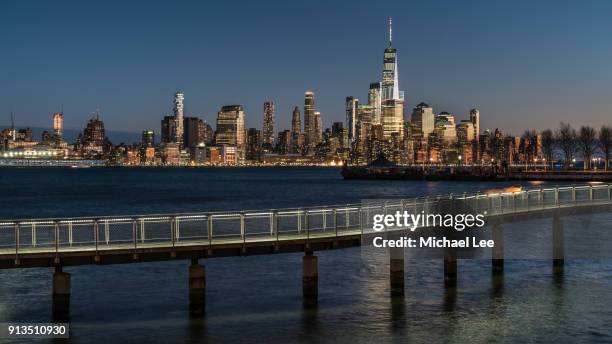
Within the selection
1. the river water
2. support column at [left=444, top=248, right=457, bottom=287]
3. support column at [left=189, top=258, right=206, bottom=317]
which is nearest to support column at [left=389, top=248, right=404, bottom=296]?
the river water

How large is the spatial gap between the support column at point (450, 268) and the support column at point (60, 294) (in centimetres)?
1931

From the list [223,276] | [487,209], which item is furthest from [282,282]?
[487,209]

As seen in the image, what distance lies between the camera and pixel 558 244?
4591 centimetres

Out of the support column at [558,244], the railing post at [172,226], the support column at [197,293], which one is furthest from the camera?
the support column at [558,244]

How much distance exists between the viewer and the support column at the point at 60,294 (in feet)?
102

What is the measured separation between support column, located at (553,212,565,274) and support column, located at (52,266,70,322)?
2731 centimetres

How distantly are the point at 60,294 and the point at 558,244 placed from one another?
2922 centimetres

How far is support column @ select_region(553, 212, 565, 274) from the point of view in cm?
4469

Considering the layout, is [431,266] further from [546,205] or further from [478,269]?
[546,205]

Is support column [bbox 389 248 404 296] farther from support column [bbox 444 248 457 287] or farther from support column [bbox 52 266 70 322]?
support column [bbox 52 266 70 322]

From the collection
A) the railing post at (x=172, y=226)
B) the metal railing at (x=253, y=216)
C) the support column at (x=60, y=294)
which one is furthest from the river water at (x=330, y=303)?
the railing post at (x=172, y=226)

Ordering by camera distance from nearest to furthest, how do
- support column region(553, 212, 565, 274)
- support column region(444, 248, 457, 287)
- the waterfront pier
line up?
the waterfront pier < support column region(444, 248, 457, 287) < support column region(553, 212, 565, 274)

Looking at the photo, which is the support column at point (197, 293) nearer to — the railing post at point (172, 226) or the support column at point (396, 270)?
the railing post at point (172, 226)

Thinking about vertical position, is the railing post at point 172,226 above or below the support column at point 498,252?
above
